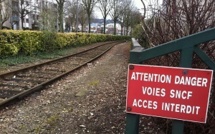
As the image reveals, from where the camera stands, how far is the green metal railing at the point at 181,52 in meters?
2.12

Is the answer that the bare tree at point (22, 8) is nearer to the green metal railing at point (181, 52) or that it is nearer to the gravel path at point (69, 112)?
the gravel path at point (69, 112)

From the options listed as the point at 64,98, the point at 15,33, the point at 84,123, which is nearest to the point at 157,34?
the point at 84,123

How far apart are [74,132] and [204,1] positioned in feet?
9.06

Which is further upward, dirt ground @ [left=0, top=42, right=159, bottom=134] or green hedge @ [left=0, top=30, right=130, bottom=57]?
green hedge @ [left=0, top=30, right=130, bottom=57]

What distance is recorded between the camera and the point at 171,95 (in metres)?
2.20

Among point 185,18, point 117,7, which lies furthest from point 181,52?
point 117,7

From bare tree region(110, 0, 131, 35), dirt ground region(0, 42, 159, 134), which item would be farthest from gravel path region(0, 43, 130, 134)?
bare tree region(110, 0, 131, 35)

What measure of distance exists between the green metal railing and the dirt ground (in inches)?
74.5

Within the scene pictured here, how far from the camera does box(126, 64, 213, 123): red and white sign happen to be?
2.12 m

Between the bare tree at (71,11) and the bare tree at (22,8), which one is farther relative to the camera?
the bare tree at (71,11)

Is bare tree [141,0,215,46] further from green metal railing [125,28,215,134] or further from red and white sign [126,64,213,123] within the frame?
red and white sign [126,64,213,123]

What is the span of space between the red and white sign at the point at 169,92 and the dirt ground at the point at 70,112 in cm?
202

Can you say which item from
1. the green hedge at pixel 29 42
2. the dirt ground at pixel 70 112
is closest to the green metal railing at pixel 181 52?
the dirt ground at pixel 70 112

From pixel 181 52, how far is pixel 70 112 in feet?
12.6
